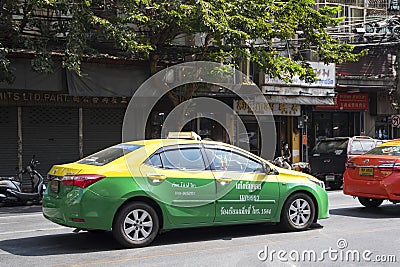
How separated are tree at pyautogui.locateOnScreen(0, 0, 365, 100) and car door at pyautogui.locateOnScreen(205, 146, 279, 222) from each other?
6.20 meters

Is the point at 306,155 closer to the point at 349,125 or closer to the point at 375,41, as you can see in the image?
the point at 349,125

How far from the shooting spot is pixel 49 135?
60.5 ft

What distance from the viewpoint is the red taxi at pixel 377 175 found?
10664 millimetres

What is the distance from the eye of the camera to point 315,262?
23.2 feet

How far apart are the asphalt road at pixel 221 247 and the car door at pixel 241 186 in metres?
0.40

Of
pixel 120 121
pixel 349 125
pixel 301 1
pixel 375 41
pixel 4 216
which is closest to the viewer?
pixel 4 216

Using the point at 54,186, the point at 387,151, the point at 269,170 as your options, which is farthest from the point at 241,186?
the point at 387,151

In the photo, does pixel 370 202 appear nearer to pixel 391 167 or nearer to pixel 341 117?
pixel 391 167

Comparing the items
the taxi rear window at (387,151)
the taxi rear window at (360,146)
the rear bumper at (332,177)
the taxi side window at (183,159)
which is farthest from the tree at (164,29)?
the taxi side window at (183,159)

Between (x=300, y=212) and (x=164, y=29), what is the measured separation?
8.88 metres

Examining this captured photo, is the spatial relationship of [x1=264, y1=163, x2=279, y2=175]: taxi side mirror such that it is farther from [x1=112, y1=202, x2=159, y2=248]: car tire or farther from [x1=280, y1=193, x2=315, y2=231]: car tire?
[x1=112, y1=202, x2=159, y2=248]: car tire

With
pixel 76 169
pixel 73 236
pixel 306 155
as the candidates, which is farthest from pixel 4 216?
pixel 306 155

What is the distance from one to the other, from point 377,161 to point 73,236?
20.2 feet

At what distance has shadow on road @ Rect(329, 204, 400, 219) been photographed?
1095 centimetres
